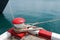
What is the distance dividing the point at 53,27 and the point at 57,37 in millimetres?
3000

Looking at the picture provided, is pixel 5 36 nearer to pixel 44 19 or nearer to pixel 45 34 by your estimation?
pixel 45 34

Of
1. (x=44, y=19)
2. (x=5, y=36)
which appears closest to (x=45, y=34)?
(x=5, y=36)

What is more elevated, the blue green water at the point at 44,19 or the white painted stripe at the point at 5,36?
the white painted stripe at the point at 5,36

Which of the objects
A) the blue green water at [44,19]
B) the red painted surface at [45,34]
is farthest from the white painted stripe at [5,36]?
the blue green water at [44,19]

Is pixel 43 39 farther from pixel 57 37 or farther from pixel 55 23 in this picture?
pixel 55 23

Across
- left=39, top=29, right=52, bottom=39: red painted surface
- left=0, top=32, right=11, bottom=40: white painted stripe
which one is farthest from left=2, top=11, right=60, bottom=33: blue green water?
left=0, top=32, right=11, bottom=40: white painted stripe

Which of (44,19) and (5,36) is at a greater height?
(5,36)

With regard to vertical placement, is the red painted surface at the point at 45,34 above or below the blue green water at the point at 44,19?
above

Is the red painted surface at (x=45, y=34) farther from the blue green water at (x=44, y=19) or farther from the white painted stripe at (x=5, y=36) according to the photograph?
the blue green water at (x=44, y=19)

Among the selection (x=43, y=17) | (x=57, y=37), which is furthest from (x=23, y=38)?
(x=43, y=17)

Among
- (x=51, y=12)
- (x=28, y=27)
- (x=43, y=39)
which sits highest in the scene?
(x=28, y=27)

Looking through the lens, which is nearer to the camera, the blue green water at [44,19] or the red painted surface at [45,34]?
the red painted surface at [45,34]

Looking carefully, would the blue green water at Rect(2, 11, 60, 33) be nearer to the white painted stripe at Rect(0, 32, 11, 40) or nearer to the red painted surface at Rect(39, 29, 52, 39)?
the red painted surface at Rect(39, 29, 52, 39)

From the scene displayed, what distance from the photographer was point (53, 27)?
4.87 meters
